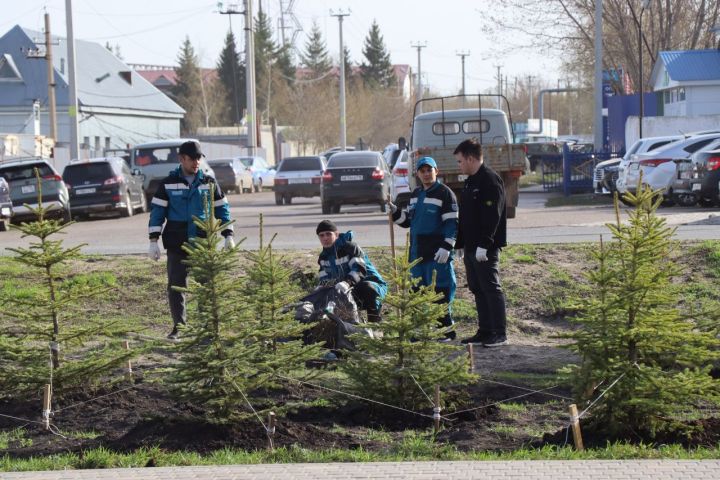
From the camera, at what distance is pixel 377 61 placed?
138m

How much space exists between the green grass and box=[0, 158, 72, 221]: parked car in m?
19.9

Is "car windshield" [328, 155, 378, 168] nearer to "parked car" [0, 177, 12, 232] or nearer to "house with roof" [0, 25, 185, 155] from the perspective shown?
"parked car" [0, 177, 12, 232]

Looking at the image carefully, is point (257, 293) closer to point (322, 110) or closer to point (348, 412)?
point (348, 412)

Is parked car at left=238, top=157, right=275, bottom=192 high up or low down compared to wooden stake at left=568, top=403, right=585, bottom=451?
up

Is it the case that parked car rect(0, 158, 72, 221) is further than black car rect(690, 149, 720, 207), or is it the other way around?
parked car rect(0, 158, 72, 221)

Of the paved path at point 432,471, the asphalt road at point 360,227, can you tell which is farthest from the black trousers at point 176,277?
the paved path at point 432,471

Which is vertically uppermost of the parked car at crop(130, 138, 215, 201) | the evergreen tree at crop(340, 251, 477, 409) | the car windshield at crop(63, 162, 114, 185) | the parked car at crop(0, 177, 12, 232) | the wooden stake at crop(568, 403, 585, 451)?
the parked car at crop(130, 138, 215, 201)

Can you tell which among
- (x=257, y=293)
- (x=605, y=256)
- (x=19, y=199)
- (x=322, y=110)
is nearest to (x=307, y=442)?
(x=257, y=293)

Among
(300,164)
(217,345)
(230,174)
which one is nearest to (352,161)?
(300,164)

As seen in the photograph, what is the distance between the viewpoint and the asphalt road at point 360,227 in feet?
55.5

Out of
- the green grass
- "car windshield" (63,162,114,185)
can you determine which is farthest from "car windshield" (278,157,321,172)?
the green grass

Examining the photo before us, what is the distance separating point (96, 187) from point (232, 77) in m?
91.7

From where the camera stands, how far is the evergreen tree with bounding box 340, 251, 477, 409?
7.12m

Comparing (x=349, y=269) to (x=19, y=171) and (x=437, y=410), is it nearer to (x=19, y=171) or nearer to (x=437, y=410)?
(x=437, y=410)
